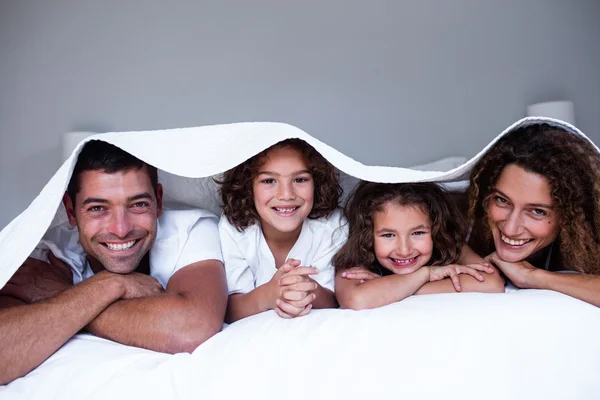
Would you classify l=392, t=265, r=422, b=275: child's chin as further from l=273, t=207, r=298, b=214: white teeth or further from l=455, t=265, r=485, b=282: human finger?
l=273, t=207, r=298, b=214: white teeth

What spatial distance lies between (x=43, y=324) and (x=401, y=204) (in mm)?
859

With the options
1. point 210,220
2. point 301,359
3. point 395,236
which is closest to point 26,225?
point 210,220

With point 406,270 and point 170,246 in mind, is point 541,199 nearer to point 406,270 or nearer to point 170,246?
point 406,270

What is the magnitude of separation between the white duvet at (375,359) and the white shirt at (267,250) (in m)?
0.38

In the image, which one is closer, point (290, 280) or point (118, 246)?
point (290, 280)

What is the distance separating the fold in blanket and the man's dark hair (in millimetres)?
72

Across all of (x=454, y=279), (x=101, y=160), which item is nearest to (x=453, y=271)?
(x=454, y=279)

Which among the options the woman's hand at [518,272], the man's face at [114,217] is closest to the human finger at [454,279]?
the woman's hand at [518,272]

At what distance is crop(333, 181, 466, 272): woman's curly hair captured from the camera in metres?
1.45

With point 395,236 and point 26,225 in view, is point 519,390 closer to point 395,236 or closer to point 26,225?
point 395,236

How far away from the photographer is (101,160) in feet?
4.31

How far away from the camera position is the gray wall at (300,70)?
2779mm

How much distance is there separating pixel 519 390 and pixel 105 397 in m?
0.68

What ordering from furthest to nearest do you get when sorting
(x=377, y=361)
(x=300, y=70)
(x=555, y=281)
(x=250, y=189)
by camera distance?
(x=300, y=70) < (x=250, y=189) < (x=555, y=281) < (x=377, y=361)
